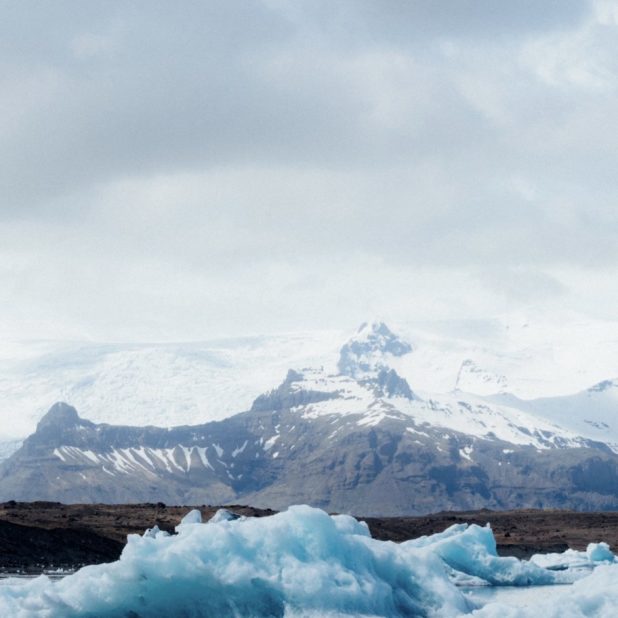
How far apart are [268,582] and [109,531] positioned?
74546 mm

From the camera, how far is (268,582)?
124 feet

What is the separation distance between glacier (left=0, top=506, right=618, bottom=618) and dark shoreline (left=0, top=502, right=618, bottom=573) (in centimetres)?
3367

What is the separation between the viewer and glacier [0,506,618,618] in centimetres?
3584

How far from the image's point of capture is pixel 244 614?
37.5 meters

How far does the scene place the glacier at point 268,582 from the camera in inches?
1411

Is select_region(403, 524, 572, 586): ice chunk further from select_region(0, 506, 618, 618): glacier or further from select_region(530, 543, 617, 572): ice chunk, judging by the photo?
select_region(0, 506, 618, 618): glacier

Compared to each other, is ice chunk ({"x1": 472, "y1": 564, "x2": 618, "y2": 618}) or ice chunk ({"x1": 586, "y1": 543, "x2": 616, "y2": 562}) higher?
ice chunk ({"x1": 472, "y1": 564, "x2": 618, "y2": 618})

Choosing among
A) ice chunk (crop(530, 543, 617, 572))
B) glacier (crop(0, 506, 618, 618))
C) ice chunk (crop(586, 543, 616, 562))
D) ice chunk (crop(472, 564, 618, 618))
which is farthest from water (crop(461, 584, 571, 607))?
ice chunk (crop(586, 543, 616, 562))

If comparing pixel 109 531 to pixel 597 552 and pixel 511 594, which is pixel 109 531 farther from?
pixel 511 594

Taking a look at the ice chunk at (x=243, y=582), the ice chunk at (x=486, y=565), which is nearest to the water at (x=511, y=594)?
the ice chunk at (x=486, y=565)

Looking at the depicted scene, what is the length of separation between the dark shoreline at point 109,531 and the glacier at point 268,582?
110ft

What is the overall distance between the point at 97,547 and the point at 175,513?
47948 mm

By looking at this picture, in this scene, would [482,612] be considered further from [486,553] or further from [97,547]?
[97,547]

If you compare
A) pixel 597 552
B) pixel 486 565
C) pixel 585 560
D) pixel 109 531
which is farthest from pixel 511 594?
pixel 109 531
